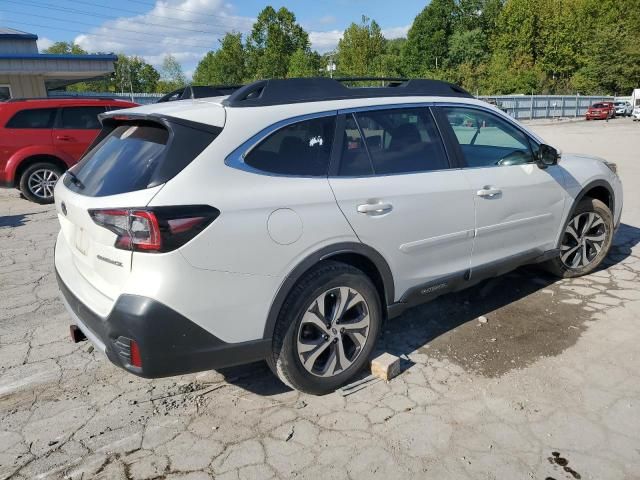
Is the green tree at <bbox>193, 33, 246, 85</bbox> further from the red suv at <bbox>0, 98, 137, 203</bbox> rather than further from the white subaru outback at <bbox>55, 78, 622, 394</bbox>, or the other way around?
the white subaru outback at <bbox>55, 78, 622, 394</bbox>

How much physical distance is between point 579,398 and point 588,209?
2.36 meters

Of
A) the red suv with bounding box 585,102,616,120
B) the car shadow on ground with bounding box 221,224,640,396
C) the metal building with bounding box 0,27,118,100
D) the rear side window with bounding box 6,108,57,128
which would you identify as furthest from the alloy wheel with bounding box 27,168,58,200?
the red suv with bounding box 585,102,616,120

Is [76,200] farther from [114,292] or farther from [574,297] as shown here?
[574,297]

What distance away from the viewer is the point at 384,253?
9.91 ft

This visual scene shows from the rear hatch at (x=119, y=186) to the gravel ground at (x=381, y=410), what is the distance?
85 cm

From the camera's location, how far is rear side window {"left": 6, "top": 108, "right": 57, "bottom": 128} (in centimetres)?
850

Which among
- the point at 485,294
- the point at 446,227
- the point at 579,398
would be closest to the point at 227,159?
the point at 446,227

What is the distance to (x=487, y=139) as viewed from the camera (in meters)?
4.11

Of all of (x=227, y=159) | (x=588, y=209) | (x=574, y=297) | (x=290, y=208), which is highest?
(x=227, y=159)

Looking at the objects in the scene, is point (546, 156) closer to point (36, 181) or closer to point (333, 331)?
point (333, 331)

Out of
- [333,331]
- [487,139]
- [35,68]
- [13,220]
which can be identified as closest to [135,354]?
[333,331]

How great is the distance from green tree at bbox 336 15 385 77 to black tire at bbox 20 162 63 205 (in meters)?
51.7

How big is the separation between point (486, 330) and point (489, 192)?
1082mm

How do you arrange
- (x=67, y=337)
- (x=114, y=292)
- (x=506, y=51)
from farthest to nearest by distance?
(x=506, y=51) < (x=67, y=337) < (x=114, y=292)
